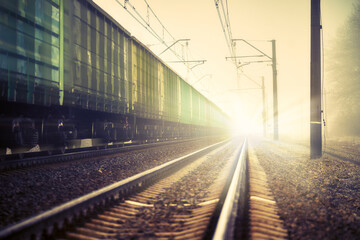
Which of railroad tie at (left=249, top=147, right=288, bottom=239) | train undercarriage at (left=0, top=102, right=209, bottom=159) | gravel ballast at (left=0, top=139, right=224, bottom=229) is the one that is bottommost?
railroad tie at (left=249, top=147, right=288, bottom=239)

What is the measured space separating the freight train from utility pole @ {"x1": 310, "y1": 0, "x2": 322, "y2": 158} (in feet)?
22.9

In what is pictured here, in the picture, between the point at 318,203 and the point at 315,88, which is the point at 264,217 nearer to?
the point at 318,203

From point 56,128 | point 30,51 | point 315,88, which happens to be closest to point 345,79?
point 315,88

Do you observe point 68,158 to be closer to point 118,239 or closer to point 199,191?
point 199,191

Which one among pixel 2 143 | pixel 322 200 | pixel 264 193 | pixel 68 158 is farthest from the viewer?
pixel 68 158

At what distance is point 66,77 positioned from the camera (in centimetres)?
678

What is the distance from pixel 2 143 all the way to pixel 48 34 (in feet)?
8.85

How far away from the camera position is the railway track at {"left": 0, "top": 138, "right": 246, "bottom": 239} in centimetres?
218

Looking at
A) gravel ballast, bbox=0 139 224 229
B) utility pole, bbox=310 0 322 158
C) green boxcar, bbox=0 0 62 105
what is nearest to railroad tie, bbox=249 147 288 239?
gravel ballast, bbox=0 139 224 229

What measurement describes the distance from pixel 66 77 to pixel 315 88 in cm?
810

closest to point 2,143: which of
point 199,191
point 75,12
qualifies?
point 75,12

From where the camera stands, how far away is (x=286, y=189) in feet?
13.9

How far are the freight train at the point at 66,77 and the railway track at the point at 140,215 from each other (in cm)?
354

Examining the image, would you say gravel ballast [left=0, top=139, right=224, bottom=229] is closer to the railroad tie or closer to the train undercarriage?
the train undercarriage
